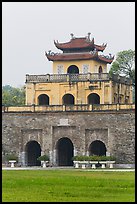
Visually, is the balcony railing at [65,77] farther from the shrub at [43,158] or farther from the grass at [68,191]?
the grass at [68,191]

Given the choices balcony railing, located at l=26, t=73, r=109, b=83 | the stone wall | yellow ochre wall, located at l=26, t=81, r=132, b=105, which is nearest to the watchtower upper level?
balcony railing, located at l=26, t=73, r=109, b=83

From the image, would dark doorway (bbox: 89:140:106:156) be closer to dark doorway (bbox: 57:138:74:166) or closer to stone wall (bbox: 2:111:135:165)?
stone wall (bbox: 2:111:135:165)

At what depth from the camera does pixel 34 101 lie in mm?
62281

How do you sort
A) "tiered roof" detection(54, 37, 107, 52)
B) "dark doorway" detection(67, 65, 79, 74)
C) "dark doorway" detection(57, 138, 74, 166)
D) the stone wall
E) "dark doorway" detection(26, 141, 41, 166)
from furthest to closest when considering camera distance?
"dark doorway" detection(67, 65, 79, 74) < "tiered roof" detection(54, 37, 107, 52) < "dark doorway" detection(26, 141, 41, 166) < "dark doorway" detection(57, 138, 74, 166) < the stone wall

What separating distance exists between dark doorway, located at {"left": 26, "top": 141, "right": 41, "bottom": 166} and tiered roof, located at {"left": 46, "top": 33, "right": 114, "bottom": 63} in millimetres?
8648

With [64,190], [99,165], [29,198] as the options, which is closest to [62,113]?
[99,165]

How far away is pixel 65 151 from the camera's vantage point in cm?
5984

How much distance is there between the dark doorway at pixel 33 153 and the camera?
5962 centimetres

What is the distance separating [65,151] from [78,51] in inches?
394

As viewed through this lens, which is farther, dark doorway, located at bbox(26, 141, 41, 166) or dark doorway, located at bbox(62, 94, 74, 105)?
dark doorway, located at bbox(62, 94, 74, 105)

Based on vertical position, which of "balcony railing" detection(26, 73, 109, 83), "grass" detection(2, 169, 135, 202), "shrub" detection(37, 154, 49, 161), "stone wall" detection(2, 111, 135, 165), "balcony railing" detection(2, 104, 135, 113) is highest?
"balcony railing" detection(26, 73, 109, 83)

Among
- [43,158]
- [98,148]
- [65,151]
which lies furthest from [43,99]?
[43,158]

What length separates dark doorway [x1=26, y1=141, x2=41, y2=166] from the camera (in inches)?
2347

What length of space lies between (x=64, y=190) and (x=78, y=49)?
127 feet
